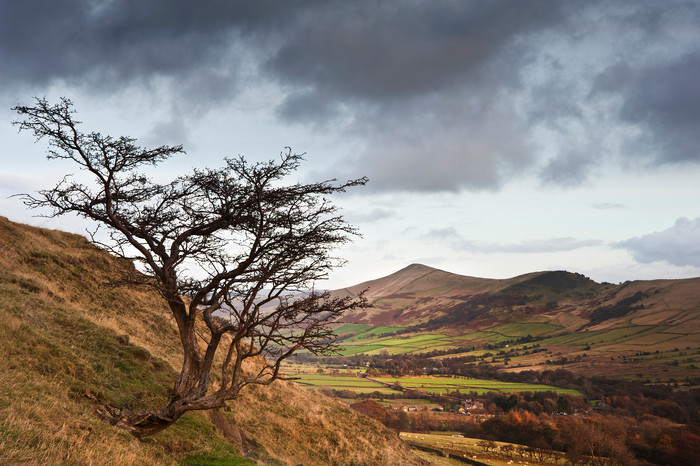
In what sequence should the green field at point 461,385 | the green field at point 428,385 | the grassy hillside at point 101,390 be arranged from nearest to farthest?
the grassy hillside at point 101,390 → the green field at point 428,385 → the green field at point 461,385

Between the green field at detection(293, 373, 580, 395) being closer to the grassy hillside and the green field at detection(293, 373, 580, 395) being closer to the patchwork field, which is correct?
the patchwork field

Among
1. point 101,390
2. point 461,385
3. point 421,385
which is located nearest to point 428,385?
point 421,385

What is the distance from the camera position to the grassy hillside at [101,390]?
8.52m

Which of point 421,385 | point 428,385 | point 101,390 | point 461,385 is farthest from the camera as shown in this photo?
point 461,385

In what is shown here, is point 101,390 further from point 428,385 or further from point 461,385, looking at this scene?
point 461,385

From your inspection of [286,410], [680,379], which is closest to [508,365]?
[680,379]

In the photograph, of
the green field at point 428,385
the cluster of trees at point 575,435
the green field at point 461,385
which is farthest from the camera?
the green field at point 461,385

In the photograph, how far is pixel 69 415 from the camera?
31.2 feet

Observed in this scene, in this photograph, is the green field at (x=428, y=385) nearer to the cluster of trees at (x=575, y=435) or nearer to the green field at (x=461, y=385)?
the green field at (x=461, y=385)

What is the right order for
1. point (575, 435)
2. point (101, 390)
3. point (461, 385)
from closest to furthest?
point (101, 390), point (575, 435), point (461, 385)

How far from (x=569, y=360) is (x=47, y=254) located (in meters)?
178

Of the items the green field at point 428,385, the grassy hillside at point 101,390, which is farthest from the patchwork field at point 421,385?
the grassy hillside at point 101,390

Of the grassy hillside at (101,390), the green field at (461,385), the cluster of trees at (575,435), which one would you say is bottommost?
the green field at (461,385)

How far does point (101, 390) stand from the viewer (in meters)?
12.9
